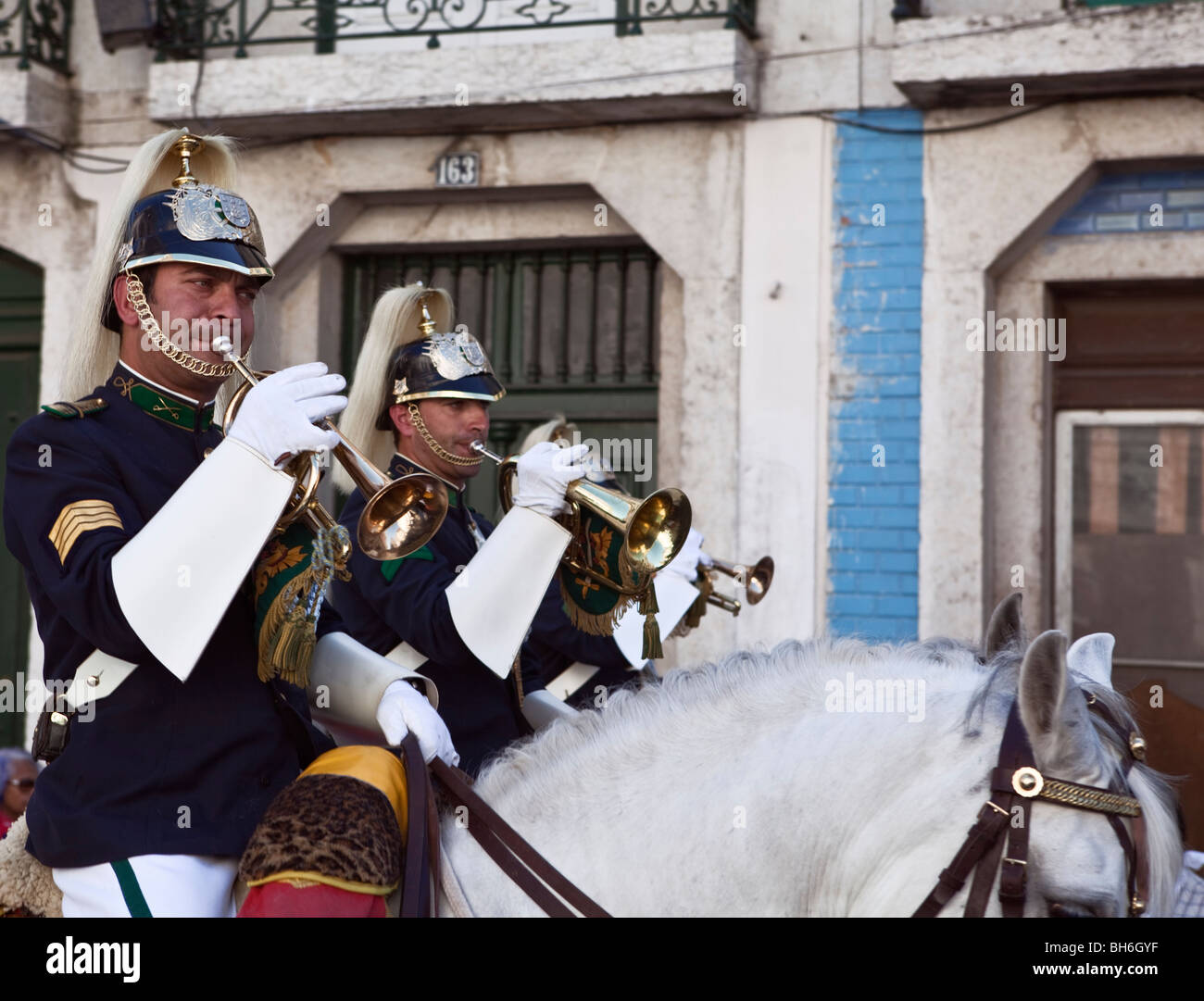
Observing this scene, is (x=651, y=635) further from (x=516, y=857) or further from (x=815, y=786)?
(x=815, y=786)

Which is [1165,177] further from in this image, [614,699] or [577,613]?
[614,699]

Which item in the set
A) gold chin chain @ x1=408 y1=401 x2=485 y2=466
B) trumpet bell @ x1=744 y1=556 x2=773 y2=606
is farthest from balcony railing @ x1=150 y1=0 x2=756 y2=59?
gold chin chain @ x1=408 y1=401 x2=485 y2=466

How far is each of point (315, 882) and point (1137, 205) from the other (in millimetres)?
7720

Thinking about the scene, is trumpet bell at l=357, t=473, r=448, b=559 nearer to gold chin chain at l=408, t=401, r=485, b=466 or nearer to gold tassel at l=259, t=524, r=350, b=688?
gold tassel at l=259, t=524, r=350, b=688

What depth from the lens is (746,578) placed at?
20.8 feet

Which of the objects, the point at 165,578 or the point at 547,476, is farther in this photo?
the point at 547,476

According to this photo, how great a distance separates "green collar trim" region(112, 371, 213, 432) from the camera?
2770mm

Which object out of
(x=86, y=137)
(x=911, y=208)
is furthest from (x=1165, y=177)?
(x=86, y=137)

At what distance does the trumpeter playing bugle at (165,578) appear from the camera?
2.32 m

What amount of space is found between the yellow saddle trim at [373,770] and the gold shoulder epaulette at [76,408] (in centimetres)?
78

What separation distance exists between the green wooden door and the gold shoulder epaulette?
8.05 m

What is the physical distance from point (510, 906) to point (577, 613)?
135cm

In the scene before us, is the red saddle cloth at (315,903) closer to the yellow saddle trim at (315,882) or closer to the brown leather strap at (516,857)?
the yellow saddle trim at (315,882)

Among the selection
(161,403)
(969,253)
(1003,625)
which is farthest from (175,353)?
(969,253)
